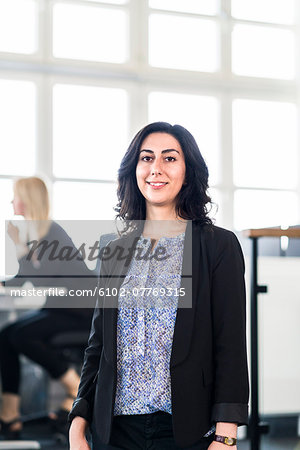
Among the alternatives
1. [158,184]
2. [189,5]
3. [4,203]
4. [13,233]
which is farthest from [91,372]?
[189,5]

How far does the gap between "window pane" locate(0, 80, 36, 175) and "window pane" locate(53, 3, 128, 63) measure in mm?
402

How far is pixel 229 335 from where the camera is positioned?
51.0 inches

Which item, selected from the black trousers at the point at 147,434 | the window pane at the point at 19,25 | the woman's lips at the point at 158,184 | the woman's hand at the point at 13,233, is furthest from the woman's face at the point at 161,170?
the window pane at the point at 19,25

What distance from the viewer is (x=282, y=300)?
3332 mm

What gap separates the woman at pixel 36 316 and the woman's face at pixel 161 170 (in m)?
1.58

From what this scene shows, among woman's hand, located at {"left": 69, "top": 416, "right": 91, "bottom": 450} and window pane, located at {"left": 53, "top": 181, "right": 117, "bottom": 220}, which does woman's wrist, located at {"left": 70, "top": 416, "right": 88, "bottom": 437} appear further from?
window pane, located at {"left": 53, "top": 181, "right": 117, "bottom": 220}

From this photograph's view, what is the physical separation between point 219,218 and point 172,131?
3519 millimetres

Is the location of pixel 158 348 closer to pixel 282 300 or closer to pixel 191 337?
pixel 191 337

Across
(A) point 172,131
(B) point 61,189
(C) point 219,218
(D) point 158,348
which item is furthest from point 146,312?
(C) point 219,218

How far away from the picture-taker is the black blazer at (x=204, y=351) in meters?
1.25

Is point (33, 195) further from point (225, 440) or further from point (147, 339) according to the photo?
point (225, 440)

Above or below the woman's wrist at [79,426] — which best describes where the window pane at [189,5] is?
above

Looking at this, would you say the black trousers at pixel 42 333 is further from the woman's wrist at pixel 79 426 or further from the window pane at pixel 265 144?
the window pane at pixel 265 144

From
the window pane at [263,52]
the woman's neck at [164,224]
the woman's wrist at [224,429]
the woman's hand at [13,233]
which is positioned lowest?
the woman's wrist at [224,429]
